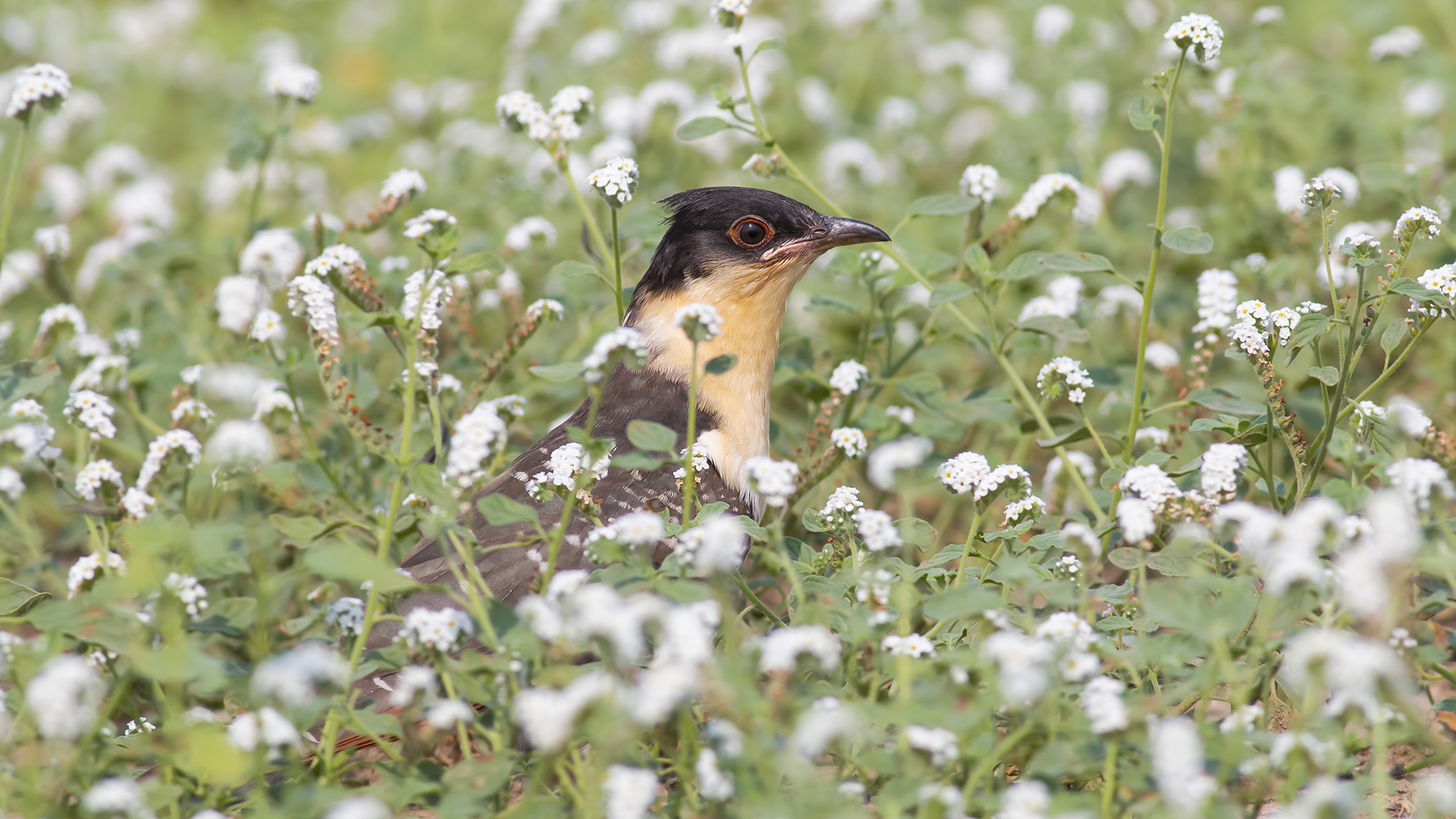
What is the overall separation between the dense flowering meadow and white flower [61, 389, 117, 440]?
0.04 ft

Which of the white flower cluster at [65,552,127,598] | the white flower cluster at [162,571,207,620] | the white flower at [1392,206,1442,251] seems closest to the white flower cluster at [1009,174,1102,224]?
the white flower at [1392,206,1442,251]

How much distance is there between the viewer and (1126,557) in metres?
3.02

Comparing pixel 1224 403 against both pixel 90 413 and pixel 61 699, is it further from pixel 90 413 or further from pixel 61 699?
pixel 90 413

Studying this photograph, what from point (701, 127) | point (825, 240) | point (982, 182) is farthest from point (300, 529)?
point (982, 182)

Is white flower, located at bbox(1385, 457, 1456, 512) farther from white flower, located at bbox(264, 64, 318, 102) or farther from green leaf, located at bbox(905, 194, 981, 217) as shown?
white flower, located at bbox(264, 64, 318, 102)

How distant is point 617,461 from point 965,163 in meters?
5.27

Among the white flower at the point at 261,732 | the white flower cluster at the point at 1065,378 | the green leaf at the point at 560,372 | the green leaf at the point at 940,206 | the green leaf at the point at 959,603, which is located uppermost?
the green leaf at the point at 560,372

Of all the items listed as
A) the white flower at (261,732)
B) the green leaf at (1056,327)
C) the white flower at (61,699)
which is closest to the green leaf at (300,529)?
the white flower at (261,732)

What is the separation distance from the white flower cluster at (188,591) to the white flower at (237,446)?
0.26m

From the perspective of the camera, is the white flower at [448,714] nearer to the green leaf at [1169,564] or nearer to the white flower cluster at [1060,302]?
the green leaf at [1169,564]

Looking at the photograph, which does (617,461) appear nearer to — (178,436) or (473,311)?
(178,436)

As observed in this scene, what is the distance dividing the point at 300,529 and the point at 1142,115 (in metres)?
2.28

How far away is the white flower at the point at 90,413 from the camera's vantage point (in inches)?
136

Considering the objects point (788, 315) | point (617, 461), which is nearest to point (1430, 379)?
point (788, 315)
